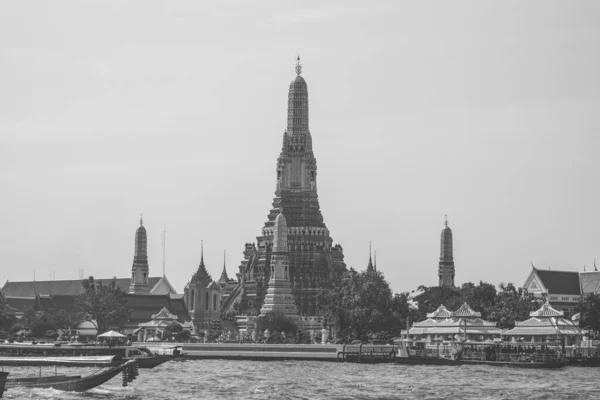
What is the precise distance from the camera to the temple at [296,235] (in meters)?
185

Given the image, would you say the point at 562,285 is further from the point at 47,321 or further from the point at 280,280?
the point at 47,321

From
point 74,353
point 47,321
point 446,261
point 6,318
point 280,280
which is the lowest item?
point 74,353

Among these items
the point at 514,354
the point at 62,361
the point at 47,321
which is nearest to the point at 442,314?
the point at 514,354

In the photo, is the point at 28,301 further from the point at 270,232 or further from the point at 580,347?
the point at 580,347

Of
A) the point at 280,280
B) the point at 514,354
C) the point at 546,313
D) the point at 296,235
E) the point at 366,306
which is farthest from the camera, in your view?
the point at 296,235

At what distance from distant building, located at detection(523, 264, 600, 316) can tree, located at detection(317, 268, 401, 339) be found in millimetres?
31492

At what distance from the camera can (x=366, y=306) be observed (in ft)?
481

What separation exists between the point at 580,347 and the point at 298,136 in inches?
2760

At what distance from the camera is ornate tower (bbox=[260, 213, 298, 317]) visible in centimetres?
16938

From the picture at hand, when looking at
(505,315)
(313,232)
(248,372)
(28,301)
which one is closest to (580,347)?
(505,315)

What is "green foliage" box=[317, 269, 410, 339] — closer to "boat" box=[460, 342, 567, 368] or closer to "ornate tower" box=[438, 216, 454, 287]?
"boat" box=[460, 342, 567, 368]

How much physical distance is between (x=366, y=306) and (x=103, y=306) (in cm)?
3360

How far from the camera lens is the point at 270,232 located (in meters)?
191

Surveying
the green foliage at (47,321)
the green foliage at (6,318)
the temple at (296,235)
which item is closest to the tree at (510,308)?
the temple at (296,235)
